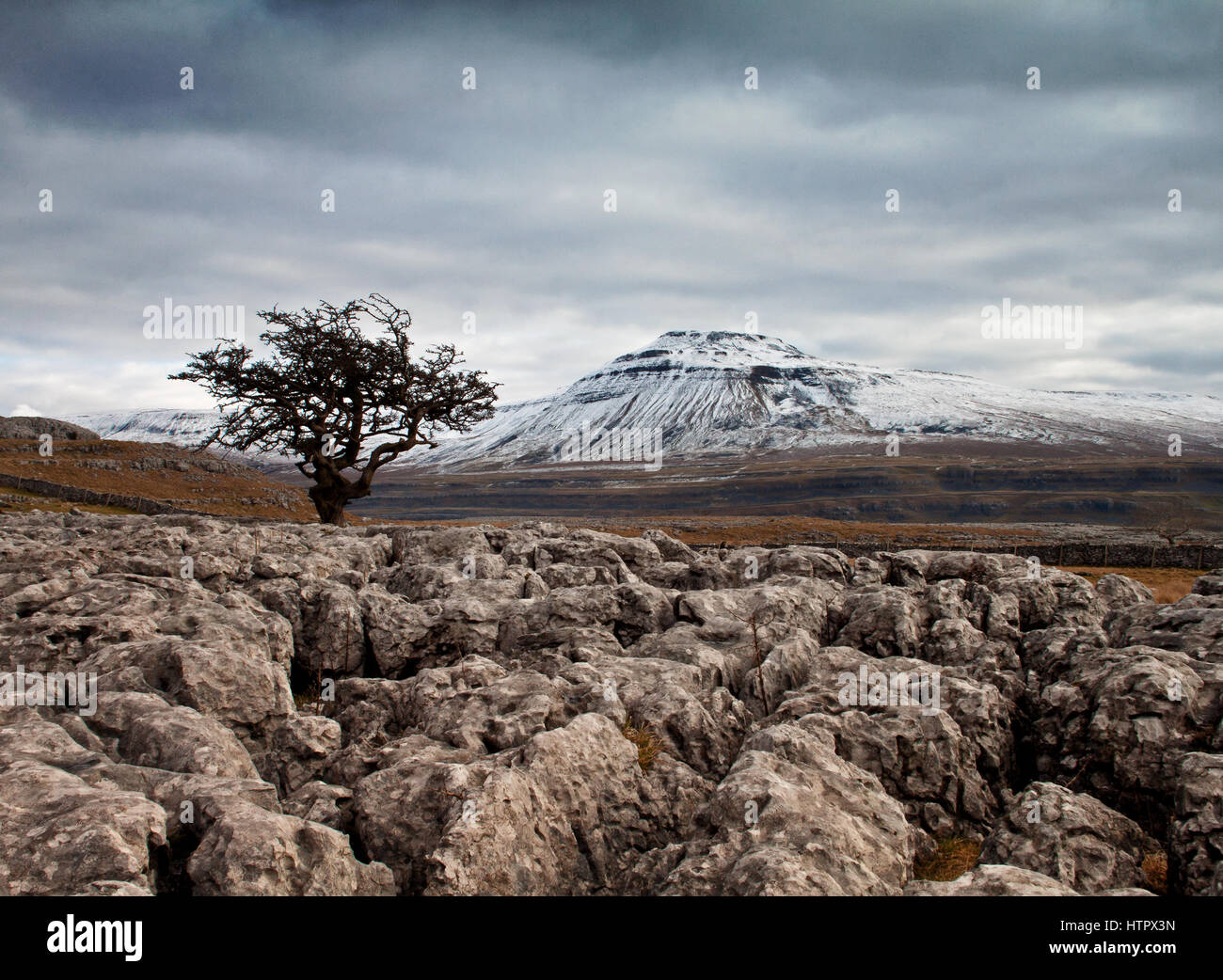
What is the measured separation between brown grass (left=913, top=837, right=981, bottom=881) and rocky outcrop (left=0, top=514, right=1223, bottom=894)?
0.30m

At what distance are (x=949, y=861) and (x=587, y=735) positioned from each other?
189 inches

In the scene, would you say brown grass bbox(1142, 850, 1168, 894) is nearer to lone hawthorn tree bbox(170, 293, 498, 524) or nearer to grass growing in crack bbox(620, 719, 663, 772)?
grass growing in crack bbox(620, 719, 663, 772)

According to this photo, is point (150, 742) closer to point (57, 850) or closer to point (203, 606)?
point (57, 850)

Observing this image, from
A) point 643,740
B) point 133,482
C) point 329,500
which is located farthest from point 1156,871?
point 133,482

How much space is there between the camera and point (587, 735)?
993cm

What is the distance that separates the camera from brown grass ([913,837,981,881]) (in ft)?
29.6

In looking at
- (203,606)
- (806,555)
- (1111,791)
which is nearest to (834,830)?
(1111,791)

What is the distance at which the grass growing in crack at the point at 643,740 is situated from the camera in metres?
10.4

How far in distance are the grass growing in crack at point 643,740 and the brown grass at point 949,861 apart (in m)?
3.54

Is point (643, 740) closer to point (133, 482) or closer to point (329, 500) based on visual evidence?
point (329, 500)

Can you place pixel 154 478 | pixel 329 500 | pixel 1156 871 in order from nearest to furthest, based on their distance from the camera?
pixel 1156 871
pixel 329 500
pixel 154 478

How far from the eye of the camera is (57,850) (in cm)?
651

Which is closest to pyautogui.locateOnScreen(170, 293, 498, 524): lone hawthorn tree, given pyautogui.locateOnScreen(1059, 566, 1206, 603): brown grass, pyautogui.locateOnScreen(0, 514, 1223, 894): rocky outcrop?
pyautogui.locateOnScreen(0, 514, 1223, 894): rocky outcrop
